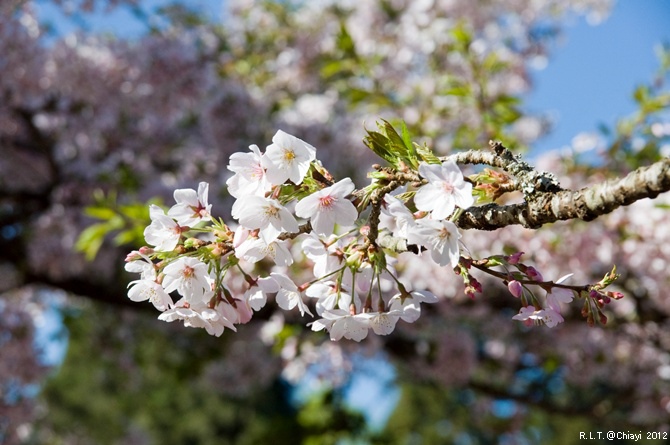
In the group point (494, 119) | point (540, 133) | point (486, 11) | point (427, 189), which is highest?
point (486, 11)

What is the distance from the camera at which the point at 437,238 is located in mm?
856

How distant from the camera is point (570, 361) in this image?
16.3 ft

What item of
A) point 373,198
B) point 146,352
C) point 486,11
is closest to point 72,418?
point 146,352

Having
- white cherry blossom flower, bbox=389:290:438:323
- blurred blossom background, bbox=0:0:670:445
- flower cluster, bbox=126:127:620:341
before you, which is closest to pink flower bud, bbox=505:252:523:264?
flower cluster, bbox=126:127:620:341

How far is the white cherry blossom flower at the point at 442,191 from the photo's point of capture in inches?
32.6

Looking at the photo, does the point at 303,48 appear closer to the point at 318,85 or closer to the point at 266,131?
the point at 318,85

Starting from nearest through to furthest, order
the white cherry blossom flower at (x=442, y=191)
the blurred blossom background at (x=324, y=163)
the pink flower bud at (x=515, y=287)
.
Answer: the white cherry blossom flower at (x=442, y=191), the pink flower bud at (x=515, y=287), the blurred blossom background at (x=324, y=163)

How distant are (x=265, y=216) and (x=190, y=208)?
0.18 meters

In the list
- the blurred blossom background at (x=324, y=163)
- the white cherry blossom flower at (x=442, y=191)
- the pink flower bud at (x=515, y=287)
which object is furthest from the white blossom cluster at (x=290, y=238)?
the blurred blossom background at (x=324, y=163)

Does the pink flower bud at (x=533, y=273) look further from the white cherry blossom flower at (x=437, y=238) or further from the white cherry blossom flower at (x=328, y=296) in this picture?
the white cherry blossom flower at (x=328, y=296)

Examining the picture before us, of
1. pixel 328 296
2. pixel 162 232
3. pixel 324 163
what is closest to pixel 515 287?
pixel 328 296

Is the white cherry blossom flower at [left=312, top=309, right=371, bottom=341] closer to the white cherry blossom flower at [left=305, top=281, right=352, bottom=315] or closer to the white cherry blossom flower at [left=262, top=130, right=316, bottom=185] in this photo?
the white cherry blossom flower at [left=305, top=281, right=352, bottom=315]

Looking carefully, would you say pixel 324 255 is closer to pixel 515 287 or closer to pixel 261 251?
pixel 261 251

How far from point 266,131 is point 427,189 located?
14.7ft
